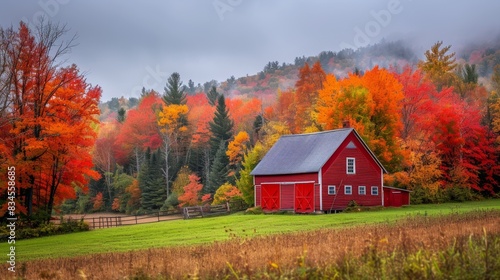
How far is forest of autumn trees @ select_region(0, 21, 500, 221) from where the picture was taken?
131 ft

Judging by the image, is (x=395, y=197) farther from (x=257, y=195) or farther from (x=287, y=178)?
(x=257, y=195)

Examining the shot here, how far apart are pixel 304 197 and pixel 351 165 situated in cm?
474

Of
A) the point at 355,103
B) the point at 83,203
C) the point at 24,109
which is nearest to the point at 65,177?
the point at 24,109

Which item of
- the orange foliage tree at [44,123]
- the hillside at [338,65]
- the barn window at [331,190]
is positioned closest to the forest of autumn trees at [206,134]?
the orange foliage tree at [44,123]

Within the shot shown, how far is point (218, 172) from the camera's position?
72.5m

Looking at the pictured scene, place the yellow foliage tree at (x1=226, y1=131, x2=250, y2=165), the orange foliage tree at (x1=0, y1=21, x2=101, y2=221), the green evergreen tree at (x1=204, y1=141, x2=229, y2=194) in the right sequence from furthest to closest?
the yellow foliage tree at (x1=226, y1=131, x2=250, y2=165)
the green evergreen tree at (x1=204, y1=141, x2=229, y2=194)
the orange foliage tree at (x1=0, y1=21, x2=101, y2=221)

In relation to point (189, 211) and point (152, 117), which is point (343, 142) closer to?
point (189, 211)

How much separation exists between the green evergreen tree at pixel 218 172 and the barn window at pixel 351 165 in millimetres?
25444

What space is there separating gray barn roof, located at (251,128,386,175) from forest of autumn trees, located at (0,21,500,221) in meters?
2.88

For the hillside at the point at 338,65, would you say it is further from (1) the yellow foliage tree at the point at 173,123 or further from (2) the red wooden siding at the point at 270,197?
(2) the red wooden siding at the point at 270,197

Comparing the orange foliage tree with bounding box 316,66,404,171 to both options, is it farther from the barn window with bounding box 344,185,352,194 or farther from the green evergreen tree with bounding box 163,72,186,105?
the green evergreen tree with bounding box 163,72,186,105

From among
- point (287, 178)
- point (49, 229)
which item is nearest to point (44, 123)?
point (49, 229)

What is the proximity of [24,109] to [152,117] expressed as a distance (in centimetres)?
5415

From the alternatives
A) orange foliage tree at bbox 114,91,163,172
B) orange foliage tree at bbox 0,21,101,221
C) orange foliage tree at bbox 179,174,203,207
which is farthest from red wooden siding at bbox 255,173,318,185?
orange foliage tree at bbox 114,91,163,172
